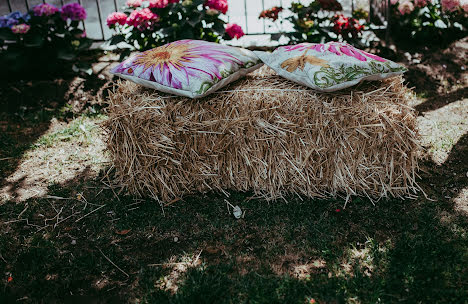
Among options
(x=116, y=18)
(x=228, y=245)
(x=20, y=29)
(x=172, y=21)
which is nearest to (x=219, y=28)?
(x=172, y=21)

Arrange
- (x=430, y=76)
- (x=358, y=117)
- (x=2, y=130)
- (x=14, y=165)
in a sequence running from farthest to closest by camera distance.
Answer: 1. (x=430, y=76)
2. (x=2, y=130)
3. (x=14, y=165)
4. (x=358, y=117)

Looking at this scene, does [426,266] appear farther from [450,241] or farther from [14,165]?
[14,165]

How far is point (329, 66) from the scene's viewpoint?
2.72m

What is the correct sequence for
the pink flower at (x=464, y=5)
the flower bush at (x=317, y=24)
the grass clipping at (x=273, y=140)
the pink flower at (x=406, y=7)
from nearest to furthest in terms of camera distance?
the grass clipping at (x=273, y=140)
the flower bush at (x=317, y=24)
the pink flower at (x=464, y=5)
the pink flower at (x=406, y=7)

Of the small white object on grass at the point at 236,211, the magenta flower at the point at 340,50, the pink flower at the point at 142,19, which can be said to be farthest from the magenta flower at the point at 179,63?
the pink flower at the point at 142,19

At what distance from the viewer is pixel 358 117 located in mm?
2756

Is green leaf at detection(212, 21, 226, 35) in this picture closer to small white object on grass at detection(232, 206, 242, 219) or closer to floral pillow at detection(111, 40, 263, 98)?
floral pillow at detection(111, 40, 263, 98)

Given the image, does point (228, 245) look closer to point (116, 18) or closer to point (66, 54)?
point (116, 18)

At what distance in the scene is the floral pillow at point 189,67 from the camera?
8.93ft

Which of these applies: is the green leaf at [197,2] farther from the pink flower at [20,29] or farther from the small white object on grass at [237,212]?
the small white object on grass at [237,212]

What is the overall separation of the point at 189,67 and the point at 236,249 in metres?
1.23

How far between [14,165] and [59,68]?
156cm

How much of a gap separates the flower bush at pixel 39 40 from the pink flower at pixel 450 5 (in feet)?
13.6

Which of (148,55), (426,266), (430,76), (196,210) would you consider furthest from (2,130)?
(430,76)
